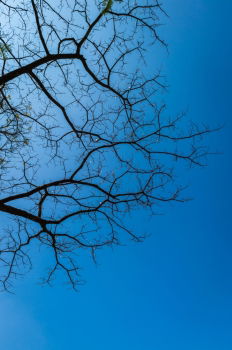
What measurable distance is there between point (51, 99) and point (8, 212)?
186 centimetres

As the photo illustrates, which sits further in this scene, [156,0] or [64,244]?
[64,244]

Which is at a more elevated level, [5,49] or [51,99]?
[5,49]

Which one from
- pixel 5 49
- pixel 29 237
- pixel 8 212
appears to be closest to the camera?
pixel 8 212

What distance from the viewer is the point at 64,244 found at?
5469 mm

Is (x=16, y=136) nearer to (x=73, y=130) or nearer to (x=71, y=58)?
(x=73, y=130)

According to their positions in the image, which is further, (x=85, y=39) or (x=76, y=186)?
(x=76, y=186)

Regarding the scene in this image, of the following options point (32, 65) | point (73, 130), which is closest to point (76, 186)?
point (73, 130)

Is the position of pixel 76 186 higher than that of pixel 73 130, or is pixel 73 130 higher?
pixel 73 130

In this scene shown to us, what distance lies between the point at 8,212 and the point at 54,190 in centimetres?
90

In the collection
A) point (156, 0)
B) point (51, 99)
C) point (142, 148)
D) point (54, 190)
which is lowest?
point (54, 190)

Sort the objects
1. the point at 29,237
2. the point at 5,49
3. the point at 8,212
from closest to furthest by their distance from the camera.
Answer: the point at 8,212 < the point at 5,49 < the point at 29,237

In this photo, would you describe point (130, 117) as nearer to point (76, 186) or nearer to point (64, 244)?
point (76, 186)

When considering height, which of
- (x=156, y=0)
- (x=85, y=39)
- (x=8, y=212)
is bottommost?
(x=8, y=212)

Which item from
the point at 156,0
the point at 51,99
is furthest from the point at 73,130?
the point at 156,0
